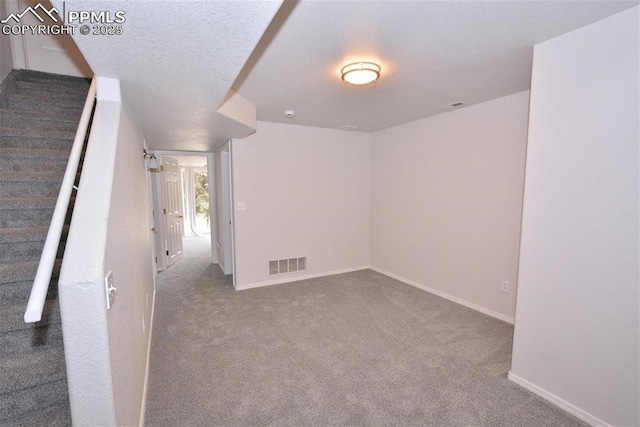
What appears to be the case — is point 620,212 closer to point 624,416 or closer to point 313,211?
point 624,416

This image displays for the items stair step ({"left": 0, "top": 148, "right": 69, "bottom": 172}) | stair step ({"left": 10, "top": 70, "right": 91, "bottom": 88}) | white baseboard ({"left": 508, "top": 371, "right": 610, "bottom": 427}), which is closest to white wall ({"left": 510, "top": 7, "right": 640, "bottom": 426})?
white baseboard ({"left": 508, "top": 371, "right": 610, "bottom": 427})

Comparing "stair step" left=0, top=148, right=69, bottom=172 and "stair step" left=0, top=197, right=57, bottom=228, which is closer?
"stair step" left=0, top=197, right=57, bottom=228

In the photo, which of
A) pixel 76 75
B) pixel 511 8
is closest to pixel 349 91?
pixel 511 8

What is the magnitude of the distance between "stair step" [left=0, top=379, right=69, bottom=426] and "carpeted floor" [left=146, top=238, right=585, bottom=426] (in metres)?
0.58

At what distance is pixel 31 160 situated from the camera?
7.12 feet

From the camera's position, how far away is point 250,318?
10.1 feet

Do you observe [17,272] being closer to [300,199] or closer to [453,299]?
[300,199]

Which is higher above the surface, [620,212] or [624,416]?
[620,212]

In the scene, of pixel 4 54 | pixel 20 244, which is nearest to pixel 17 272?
pixel 20 244

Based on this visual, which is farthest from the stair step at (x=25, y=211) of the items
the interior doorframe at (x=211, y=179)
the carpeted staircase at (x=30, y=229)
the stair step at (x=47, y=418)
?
the interior doorframe at (x=211, y=179)

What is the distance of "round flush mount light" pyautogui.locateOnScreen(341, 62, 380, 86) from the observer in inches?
81.2

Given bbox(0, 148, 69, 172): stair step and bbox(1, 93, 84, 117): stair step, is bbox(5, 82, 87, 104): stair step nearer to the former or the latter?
bbox(1, 93, 84, 117): stair step

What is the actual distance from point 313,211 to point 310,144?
101 cm

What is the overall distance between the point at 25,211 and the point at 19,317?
31.6 inches
